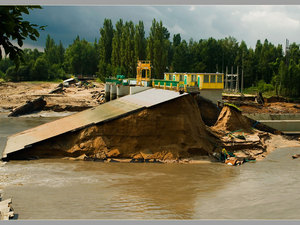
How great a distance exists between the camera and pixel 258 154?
83.4 feet

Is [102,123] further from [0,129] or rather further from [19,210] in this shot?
[0,129]

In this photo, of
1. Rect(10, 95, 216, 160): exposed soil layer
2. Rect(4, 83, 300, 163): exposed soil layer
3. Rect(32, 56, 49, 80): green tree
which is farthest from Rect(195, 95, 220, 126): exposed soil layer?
Rect(32, 56, 49, 80): green tree

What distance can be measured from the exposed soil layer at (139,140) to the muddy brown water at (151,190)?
3.60ft

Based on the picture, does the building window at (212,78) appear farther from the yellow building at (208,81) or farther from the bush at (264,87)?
the bush at (264,87)

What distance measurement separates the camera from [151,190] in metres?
17.3

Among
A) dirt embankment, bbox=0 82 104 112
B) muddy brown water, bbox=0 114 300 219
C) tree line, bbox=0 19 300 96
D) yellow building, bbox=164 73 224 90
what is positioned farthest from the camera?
tree line, bbox=0 19 300 96

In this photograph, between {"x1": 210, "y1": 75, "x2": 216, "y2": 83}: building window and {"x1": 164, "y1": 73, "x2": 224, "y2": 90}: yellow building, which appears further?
{"x1": 210, "y1": 75, "x2": 216, "y2": 83}: building window

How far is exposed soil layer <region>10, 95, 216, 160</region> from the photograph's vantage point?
22844mm

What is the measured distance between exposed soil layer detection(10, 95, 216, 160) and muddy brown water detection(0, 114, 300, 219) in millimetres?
1097

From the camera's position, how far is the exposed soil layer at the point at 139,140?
22.8 metres

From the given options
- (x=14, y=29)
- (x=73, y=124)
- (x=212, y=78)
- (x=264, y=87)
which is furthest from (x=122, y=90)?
(x=264, y=87)

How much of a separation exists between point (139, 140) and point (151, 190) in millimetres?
6276

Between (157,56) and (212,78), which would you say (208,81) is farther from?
(157,56)

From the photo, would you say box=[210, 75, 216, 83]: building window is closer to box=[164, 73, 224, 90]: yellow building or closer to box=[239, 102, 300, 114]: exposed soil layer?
box=[164, 73, 224, 90]: yellow building
